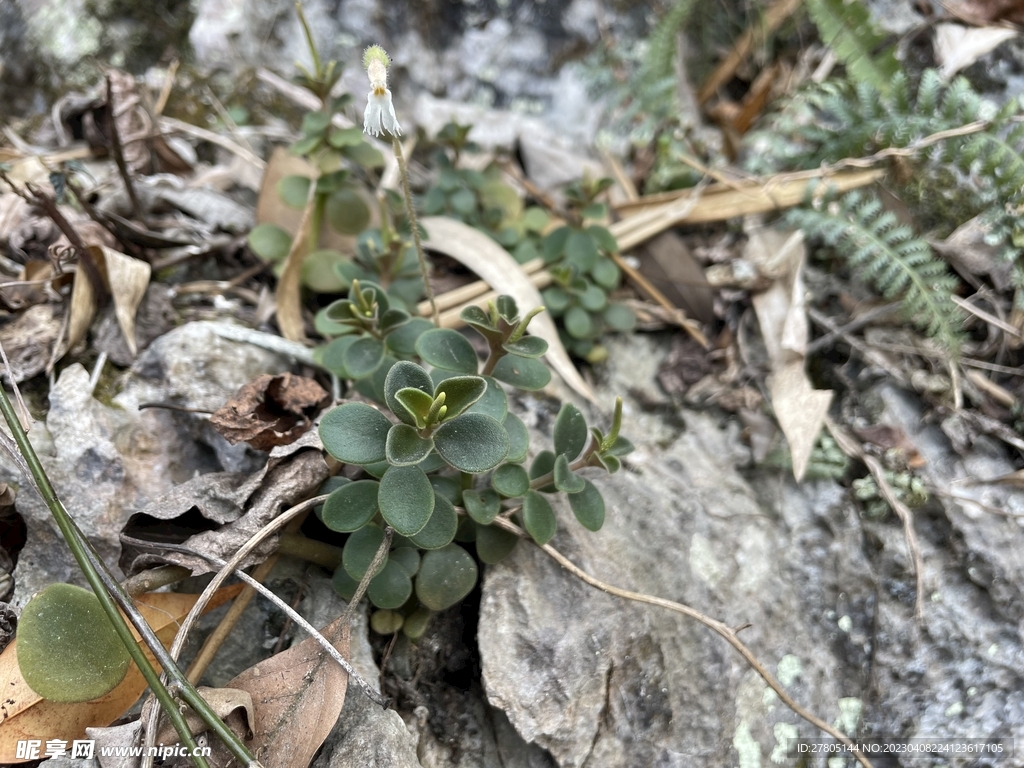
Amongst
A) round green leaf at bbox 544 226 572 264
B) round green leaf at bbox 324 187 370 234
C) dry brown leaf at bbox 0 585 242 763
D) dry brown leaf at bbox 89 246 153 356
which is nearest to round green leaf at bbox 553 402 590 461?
round green leaf at bbox 544 226 572 264

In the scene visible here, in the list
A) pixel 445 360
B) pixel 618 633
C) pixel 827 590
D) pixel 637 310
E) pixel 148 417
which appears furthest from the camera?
pixel 637 310

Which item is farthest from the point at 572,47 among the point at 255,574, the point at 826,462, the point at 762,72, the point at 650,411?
the point at 255,574

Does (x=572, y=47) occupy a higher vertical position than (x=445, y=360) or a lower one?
higher

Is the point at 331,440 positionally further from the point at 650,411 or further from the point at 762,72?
the point at 762,72

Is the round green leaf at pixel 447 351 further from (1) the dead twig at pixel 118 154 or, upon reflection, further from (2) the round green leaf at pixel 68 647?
(1) the dead twig at pixel 118 154

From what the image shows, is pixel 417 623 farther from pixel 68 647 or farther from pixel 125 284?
pixel 125 284

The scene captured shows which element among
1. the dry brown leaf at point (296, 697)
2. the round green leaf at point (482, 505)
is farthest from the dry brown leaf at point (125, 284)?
the round green leaf at point (482, 505)

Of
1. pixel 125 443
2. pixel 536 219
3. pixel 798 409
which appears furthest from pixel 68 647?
pixel 798 409
